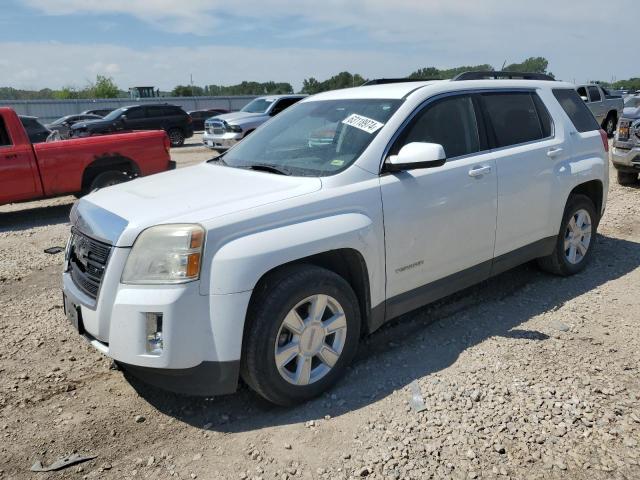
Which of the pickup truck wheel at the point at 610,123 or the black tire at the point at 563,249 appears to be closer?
the black tire at the point at 563,249

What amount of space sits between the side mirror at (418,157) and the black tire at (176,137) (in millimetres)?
20151

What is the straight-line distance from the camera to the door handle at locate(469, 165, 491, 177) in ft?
12.9

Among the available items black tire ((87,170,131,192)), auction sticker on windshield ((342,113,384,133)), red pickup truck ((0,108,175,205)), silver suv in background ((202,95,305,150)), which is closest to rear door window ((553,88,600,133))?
auction sticker on windshield ((342,113,384,133))

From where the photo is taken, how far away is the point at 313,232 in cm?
307

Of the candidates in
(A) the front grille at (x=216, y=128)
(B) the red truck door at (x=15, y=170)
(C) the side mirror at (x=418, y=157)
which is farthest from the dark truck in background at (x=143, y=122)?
(C) the side mirror at (x=418, y=157)

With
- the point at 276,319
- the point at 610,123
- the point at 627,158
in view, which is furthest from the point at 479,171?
the point at 610,123

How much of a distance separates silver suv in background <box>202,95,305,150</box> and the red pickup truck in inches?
249

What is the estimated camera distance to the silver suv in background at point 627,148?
9164mm

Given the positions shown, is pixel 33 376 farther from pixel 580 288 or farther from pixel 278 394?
pixel 580 288

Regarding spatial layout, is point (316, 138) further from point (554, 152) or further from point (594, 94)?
point (594, 94)

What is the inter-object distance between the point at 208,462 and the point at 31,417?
122cm

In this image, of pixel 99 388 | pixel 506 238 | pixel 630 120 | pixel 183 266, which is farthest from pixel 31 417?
pixel 630 120

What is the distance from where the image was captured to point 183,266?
9.04 feet

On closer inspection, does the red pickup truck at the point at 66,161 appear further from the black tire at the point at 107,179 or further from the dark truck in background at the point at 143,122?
the dark truck in background at the point at 143,122
